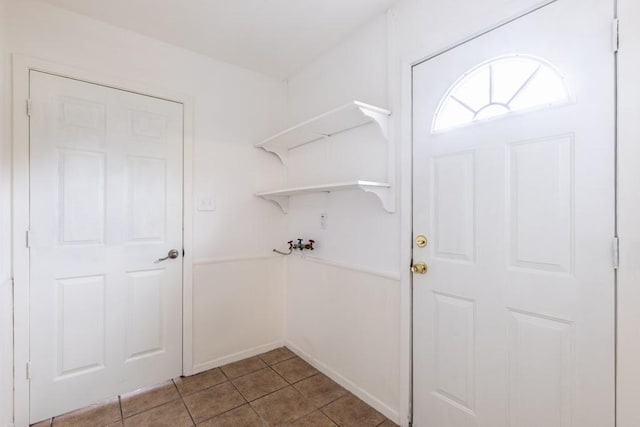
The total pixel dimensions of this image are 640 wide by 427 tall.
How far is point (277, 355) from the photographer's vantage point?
105 inches

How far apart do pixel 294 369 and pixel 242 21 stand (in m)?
2.56

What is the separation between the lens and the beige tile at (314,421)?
180 cm

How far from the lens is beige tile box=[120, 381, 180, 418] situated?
1.94 metres

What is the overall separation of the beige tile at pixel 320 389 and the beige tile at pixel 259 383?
0.15m

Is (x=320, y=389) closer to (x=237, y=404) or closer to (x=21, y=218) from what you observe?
(x=237, y=404)

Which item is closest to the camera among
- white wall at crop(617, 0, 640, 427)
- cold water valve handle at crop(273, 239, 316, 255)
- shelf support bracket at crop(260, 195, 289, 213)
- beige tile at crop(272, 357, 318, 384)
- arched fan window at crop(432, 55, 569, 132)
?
white wall at crop(617, 0, 640, 427)

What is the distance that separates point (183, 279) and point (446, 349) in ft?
6.12

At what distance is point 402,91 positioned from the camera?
176 cm

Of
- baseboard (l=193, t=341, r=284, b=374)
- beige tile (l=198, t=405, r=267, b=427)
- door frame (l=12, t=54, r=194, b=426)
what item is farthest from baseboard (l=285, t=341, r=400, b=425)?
door frame (l=12, t=54, r=194, b=426)

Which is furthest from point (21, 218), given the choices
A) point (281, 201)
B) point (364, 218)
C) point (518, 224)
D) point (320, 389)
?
point (518, 224)

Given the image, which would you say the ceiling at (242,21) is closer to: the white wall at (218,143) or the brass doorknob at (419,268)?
the white wall at (218,143)

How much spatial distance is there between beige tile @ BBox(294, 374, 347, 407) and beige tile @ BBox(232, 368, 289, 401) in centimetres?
15

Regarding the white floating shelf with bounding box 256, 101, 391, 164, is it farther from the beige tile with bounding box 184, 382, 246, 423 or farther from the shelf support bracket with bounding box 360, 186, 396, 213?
the beige tile with bounding box 184, 382, 246, 423

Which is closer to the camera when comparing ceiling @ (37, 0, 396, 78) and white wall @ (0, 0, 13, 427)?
white wall @ (0, 0, 13, 427)
